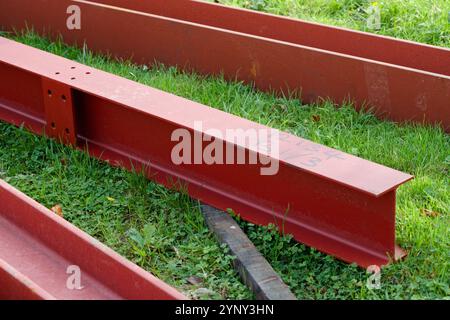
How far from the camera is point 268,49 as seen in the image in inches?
207

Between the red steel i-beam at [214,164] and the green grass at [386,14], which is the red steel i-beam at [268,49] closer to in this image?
→ the green grass at [386,14]

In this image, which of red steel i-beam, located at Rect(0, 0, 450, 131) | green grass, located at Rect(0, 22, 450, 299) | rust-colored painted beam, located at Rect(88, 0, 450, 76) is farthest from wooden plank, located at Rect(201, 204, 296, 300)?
rust-colored painted beam, located at Rect(88, 0, 450, 76)

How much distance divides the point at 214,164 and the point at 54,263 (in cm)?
88

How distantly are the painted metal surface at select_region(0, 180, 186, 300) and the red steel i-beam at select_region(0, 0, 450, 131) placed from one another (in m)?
1.98

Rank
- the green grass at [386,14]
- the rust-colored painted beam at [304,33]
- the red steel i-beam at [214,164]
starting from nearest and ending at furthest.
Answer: the red steel i-beam at [214,164] < the rust-colored painted beam at [304,33] < the green grass at [386,14]

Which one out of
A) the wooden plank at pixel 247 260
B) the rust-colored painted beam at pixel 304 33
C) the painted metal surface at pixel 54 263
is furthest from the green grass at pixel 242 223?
the rust-colored painted beam at pixel 304 33

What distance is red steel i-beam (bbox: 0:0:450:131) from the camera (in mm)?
4863

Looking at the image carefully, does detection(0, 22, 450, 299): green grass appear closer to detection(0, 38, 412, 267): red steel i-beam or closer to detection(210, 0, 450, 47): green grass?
detection(0, 38, 412, 267): red steel i-beam

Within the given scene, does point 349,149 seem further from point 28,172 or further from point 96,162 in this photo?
point 28,172

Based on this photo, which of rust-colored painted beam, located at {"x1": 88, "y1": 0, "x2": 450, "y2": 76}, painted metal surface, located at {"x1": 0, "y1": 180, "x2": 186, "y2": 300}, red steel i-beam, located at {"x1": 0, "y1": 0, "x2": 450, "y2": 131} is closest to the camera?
painted metal surface, located at {"x1": 0, "y1": 180, "x2": 186, "y2": 300}

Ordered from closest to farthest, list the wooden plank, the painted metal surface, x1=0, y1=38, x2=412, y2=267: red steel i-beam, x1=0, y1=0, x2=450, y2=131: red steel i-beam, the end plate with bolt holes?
the painted metal surface, the wooden plank, x1=0, y1=38, x2=412, y2=267: red steel i-beam, the end plate with bolt holes, x1=0, y1=0, x2=450, y2=131: red steel i-beam

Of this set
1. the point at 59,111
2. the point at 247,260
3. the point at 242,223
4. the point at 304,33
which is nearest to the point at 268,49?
the point at 304,33

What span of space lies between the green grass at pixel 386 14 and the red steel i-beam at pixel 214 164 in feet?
7.47

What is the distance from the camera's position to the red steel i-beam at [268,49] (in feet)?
16.0
